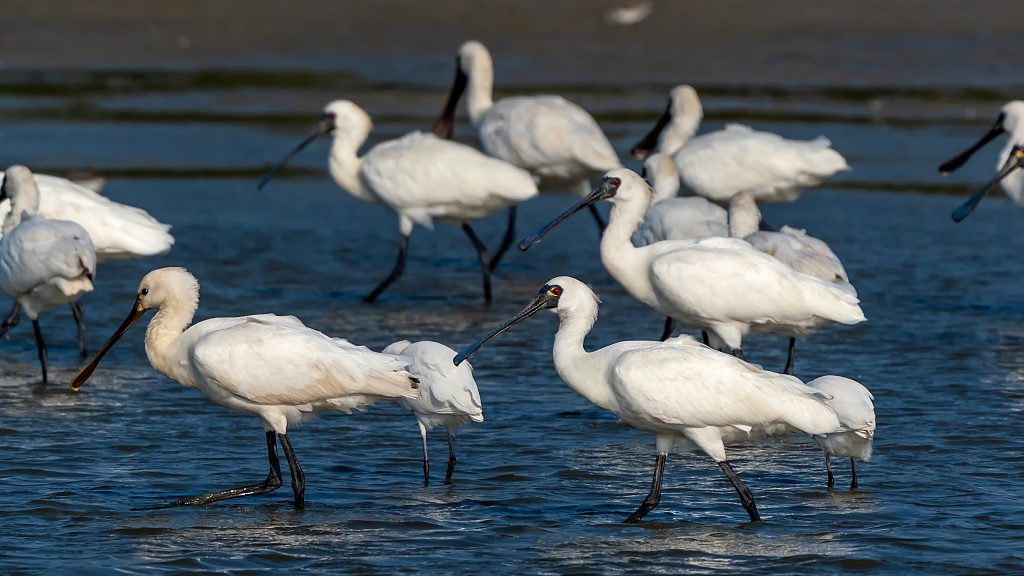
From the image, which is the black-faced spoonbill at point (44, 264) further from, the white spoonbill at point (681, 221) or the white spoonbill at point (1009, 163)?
the white spoonbill at point (1009, 163)

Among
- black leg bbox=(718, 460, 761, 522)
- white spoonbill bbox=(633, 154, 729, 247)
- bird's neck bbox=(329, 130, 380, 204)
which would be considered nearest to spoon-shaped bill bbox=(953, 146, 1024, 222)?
white spoonbill bbox=(633, 154, 729, 247)

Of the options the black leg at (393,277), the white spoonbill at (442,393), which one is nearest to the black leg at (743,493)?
the white spoonbill at (442,393)

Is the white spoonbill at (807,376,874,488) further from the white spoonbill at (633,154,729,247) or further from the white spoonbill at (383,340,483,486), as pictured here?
the white spoonbill at (633,154,729,247)

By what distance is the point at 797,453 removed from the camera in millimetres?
8000

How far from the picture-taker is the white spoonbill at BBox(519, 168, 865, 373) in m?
8.37

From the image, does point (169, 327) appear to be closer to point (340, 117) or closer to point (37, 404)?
point (37, 404)

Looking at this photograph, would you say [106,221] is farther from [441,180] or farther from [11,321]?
[441,180]

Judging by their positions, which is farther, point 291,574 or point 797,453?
point 797,453

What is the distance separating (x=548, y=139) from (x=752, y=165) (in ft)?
6.19

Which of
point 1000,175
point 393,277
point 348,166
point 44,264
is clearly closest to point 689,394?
point 44,264

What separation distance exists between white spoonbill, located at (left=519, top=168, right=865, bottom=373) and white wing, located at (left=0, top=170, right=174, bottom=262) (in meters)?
3.62

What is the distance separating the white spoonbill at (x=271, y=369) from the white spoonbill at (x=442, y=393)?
0.24 metres

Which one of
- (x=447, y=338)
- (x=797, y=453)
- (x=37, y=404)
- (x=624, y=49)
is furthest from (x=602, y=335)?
(x=624, y=49)

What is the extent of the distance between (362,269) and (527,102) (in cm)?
209
